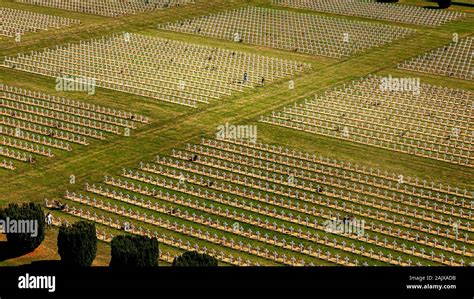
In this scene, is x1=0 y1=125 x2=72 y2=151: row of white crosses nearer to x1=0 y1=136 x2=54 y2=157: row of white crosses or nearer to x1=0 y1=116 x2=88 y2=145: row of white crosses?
x1=0 y1=116 x2=88 y2=145: row of white crosses

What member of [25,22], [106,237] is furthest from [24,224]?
[25,22]

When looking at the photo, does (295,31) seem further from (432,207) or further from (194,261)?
(194,261)

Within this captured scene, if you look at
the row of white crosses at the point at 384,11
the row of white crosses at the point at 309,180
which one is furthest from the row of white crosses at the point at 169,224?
the row of white crosses at the point at 384,11

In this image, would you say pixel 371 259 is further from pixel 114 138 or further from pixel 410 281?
pixel 114 138

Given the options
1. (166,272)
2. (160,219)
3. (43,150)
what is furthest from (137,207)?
(166,272)

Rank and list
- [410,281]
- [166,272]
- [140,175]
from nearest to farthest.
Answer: [410,281] → [166,272] → [140,175]

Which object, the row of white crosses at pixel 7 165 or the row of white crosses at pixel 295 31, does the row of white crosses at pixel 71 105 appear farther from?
the row of white crosses at pixel 295 31
